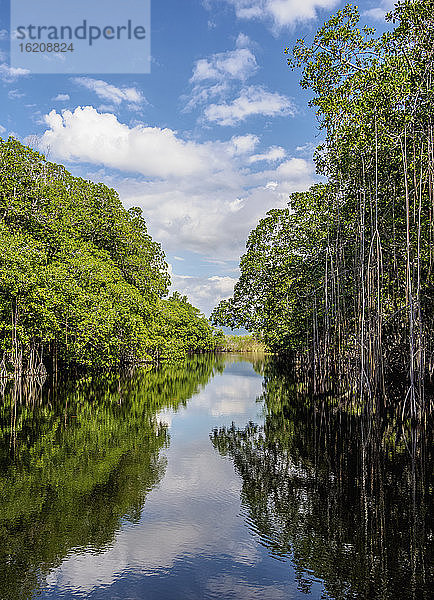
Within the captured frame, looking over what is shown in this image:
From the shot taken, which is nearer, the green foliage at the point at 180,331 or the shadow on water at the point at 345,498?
the shadow on water at the point at 345,498

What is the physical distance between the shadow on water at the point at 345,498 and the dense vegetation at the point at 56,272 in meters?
8.85

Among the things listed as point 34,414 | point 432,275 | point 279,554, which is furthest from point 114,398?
point 279,554

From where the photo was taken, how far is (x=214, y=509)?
6.95m

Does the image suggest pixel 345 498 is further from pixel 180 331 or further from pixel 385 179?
pixel 180 331

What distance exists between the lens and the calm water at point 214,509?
4777mm

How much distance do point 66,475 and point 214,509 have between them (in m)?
2.81

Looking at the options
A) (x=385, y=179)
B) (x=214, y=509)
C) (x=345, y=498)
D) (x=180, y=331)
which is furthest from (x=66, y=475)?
(x=180, y=331)

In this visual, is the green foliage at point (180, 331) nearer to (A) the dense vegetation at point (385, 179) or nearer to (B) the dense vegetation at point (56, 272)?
(B) the dense vegetation at point (56, 272)

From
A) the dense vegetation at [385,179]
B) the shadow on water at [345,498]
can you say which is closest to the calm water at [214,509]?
the shadow on water at [345,498]

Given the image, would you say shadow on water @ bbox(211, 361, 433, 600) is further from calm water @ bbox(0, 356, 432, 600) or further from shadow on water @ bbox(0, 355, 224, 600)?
shadow on water @ bbox(0, 355, 224, 600)

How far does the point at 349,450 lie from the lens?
966 centimetres

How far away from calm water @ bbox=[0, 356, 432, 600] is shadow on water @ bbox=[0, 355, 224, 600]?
0.09 ft

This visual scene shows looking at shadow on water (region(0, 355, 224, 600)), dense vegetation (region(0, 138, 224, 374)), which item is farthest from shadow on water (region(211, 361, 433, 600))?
dense vegetation (region(0, 138, 224, 374))

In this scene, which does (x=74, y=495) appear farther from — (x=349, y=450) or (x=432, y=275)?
(x=432, y=275)
